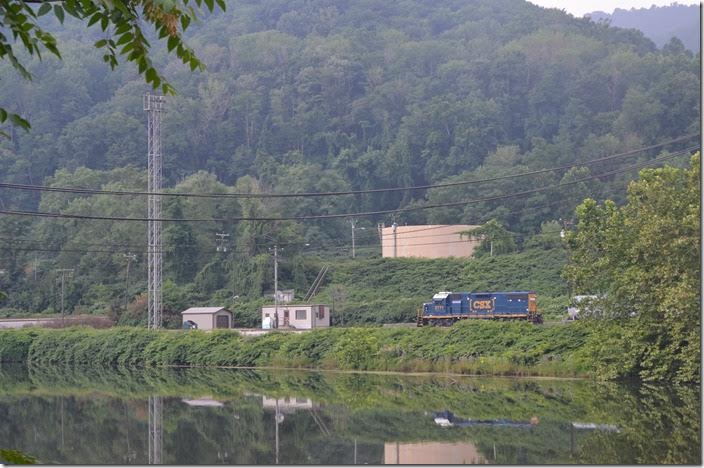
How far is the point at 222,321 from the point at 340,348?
1702cm

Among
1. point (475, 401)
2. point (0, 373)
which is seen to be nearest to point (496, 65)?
point (0, 373)

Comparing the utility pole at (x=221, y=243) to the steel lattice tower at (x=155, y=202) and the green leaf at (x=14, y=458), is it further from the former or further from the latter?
the green leaf at (x=14, y=458)

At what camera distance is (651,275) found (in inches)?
950

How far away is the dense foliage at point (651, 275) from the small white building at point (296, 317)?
2193 cm

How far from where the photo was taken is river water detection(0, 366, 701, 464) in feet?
49.4

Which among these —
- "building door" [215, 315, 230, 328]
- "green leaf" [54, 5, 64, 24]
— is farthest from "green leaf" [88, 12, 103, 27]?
"building door" [215, 315, 230, 328]

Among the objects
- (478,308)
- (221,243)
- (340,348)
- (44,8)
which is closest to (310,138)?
(221,243)

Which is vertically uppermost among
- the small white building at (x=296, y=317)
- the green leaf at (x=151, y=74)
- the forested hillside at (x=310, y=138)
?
the forested hillside at (x=310, y=138)

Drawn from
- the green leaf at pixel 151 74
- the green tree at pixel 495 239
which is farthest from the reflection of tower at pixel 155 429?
the green tree at pixel 495 239

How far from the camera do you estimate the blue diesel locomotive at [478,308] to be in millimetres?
44781

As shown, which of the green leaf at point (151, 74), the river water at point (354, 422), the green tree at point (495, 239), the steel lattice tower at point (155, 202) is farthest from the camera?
the green tree at point (495, 239)

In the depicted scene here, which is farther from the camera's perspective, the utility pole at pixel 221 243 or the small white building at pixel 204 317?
the utility pole at pixel 221 243

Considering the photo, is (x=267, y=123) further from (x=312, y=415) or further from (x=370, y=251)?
(x=312, y=415)

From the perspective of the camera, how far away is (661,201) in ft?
79.1
